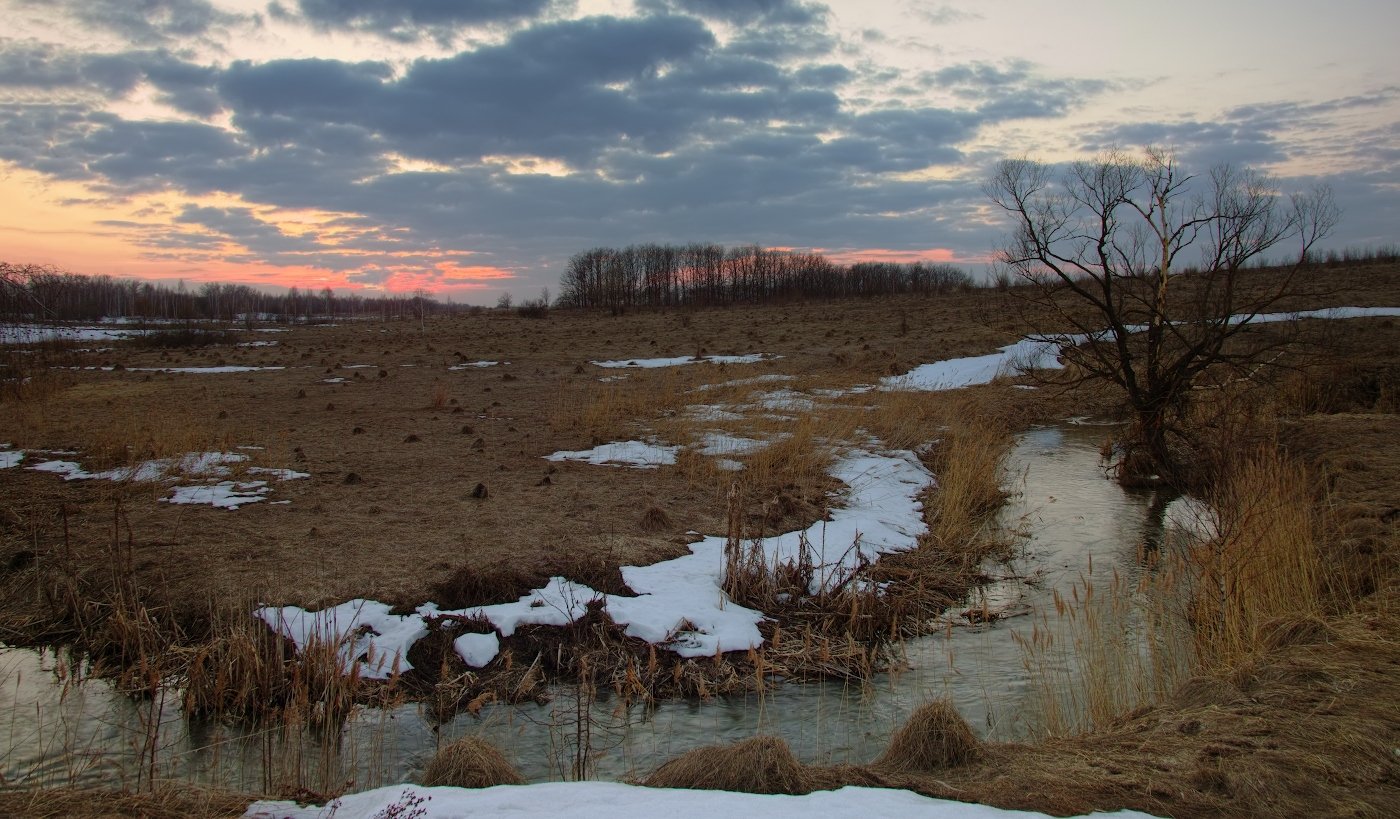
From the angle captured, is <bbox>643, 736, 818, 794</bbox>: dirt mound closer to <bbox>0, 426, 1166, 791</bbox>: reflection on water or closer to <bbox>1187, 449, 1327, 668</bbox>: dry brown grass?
<bbox>0, 426, 1166, 791</bbox>: reflection on water

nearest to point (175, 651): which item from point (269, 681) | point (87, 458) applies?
point (269, 681)

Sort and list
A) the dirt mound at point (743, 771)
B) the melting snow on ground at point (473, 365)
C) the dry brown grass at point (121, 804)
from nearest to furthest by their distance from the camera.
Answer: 1. the dry brown grass at point (121, 804)
2. the dirt mound at point (743, 771)
3. the melting snow on ground at point (473, 365)

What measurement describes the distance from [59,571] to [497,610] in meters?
3.89

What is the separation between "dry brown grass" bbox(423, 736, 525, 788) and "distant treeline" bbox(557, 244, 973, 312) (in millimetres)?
77325

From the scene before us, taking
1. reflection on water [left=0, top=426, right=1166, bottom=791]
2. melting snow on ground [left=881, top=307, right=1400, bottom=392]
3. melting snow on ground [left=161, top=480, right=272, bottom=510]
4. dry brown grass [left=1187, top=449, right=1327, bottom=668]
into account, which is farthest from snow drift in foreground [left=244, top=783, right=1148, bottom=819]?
melting snow on ground [left=881, top=307, right=1400, bottom=392]

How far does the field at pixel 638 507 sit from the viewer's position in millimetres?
3928

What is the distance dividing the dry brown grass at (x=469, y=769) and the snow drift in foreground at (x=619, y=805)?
0.20 meters

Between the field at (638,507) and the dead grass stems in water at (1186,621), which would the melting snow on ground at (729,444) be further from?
the dead grass stems in water at (1186,621)

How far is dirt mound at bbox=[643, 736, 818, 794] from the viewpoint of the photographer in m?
3.64

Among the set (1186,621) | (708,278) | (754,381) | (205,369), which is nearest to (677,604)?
(1186,621)

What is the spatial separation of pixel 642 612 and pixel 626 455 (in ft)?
18.6

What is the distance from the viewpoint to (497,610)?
6.40 metres

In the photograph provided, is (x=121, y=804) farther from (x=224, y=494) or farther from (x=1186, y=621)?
(x=1186, y=621)

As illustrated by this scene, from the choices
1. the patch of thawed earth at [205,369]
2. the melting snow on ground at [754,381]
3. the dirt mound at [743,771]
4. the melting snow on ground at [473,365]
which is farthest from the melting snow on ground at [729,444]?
the patch of thawed earth at [205,369]
